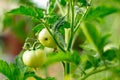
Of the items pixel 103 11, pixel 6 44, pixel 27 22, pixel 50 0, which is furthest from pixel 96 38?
pixel 6 44

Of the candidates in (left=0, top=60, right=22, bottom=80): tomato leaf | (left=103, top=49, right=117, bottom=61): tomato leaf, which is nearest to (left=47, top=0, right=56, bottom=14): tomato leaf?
(left=0, top=60, right=22, bottom=80): tomato leaf

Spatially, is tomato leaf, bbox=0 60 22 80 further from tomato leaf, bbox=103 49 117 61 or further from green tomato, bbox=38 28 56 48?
tomato leaf, bbox=103 49 117 61

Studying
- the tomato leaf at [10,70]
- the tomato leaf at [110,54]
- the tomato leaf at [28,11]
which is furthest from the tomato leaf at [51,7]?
the tomato leaf at [110,54]

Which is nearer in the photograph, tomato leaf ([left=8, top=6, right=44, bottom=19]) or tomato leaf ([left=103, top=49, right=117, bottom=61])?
tomato leaf ([left=8, top=6, right=44, bottom=19])

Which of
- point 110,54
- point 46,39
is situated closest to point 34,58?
point 46,39

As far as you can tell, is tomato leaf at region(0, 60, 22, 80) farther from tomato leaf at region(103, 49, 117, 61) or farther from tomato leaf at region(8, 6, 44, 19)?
tomato leaf at region(103, 49, 117, 61)

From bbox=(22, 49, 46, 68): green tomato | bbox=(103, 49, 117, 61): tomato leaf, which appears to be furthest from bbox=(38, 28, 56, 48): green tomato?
bbox=(103, 49, 117, 61): tomato leaf

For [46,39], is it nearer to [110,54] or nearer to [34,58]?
[34,58]

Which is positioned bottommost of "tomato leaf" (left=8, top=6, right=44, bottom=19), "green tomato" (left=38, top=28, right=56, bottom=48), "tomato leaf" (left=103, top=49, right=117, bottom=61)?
"tomato leaf" (left=103, top=49, right=117, bottom=61)

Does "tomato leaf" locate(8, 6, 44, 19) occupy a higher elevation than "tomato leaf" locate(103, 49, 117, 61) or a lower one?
higher
